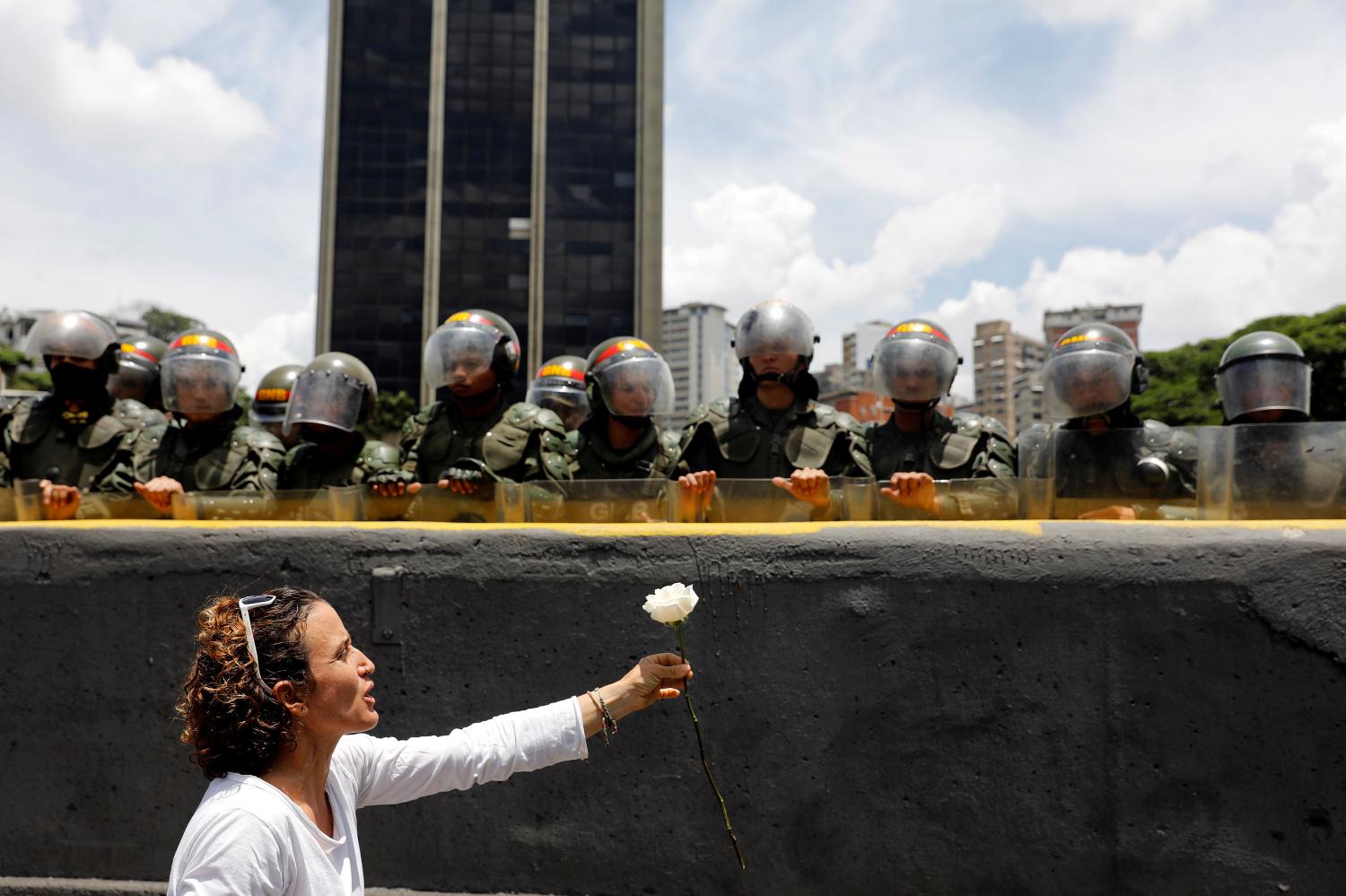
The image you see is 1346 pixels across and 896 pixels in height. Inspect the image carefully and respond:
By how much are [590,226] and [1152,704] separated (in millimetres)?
49533

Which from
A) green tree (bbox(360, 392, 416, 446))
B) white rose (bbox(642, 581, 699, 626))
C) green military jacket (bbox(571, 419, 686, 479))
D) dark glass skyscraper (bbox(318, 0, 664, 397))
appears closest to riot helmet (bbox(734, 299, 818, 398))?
green military jacket (bbox(571, 419, 686, 479))

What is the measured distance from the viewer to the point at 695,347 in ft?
336

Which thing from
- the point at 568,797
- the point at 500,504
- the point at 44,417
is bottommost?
the point at 568,797

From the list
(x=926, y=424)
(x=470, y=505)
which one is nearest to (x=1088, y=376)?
(x=926, y=424)

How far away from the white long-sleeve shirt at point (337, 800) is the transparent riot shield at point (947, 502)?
63.8 inches

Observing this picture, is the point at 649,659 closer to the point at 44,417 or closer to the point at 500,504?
the point at 500,504

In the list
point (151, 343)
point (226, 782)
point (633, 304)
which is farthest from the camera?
point (633, 304)

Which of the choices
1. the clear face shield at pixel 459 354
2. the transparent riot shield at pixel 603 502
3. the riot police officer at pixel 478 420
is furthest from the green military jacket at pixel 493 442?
the transparent riot shield at pixel 603 502

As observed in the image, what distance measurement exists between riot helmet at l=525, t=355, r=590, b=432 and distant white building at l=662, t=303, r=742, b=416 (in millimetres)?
84907

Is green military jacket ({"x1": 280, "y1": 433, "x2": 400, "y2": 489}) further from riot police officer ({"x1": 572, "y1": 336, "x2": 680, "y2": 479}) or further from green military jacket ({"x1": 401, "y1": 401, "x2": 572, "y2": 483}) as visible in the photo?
riot police officer ({"x1": 572, "y1": 336, "x2": 680, "y2": 479})

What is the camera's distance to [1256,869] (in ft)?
9.88

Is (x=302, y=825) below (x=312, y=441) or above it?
below

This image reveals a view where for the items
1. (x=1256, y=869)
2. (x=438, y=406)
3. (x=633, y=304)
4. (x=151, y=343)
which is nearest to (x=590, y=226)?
(x=633, y=304)

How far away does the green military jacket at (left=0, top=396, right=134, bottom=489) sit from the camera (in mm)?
6043
